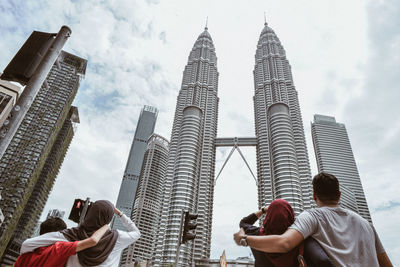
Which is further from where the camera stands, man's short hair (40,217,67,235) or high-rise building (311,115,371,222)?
high-rise building (311,115,371,222)

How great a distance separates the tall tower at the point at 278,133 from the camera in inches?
3250

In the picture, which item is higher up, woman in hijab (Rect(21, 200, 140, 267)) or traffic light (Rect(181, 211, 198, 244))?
traffic light (Rect(181, 211, 198, 244))

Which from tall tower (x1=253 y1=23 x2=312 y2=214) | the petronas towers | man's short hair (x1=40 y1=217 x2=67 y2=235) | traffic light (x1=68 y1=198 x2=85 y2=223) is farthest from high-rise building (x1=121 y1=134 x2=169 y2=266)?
man's short hair (x1=40 y1=217 x2=67 y2=235)

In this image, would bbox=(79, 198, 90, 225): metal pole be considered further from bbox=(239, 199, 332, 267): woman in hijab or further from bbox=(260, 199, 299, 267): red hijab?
bbox=(260, 199, 299, 267): red hijab

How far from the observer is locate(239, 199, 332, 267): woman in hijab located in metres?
1.76

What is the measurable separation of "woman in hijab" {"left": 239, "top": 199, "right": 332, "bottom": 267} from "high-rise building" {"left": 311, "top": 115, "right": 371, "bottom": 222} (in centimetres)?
13869

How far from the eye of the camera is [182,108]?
115m

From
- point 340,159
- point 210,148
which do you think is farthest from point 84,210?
point 340,159

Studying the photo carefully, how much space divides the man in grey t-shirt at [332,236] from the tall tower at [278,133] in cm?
8227

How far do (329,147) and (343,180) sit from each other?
63.5 ft

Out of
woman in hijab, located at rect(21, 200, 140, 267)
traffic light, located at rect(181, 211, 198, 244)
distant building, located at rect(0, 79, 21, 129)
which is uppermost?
distant building, located at rect(0, 79, 21, 129)

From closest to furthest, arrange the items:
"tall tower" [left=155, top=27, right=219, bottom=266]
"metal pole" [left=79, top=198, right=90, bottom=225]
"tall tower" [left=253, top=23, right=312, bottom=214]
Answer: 1. "metal pole" [left=79, top=198, right=90, bottom=225]
2. "tall tower" [left=253, top=23, right=312, bottom=214]
3. "tall tower" [left=155, top=27, right=219, bottom=266]

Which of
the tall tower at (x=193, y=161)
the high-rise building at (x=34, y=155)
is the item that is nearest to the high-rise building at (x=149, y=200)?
the tall tower at (x=193, y=161)

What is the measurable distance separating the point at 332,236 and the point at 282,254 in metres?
0.44
